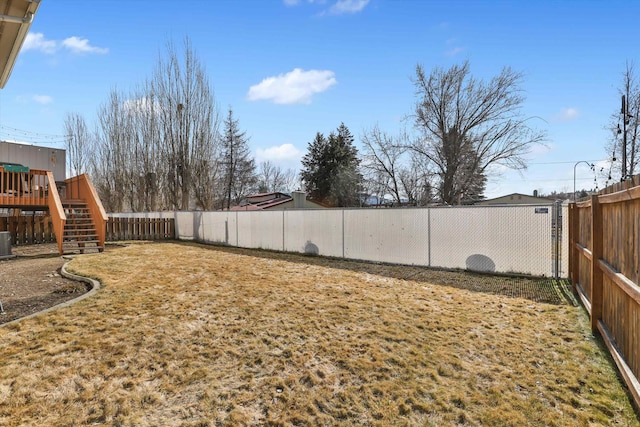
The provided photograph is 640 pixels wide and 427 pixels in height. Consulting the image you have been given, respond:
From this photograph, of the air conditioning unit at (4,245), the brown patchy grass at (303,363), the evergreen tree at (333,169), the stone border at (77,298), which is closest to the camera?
the brown patchy grass at (303,363)

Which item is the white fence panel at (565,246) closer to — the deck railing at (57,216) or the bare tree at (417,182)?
the deck railing at (57,216)

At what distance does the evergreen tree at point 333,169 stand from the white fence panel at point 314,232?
17.7m

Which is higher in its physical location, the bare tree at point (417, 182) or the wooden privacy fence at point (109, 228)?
the bare tree at point (417, 182)

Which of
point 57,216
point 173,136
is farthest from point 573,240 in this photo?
point 173,136

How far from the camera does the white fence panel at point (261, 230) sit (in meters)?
11.0

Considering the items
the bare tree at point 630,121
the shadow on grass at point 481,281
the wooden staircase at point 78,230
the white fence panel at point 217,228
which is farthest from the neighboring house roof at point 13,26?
the bare tree at point 630,121

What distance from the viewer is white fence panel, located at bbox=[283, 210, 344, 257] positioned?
371 inches

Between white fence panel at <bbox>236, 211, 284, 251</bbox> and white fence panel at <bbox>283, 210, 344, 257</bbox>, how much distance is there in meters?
0.37

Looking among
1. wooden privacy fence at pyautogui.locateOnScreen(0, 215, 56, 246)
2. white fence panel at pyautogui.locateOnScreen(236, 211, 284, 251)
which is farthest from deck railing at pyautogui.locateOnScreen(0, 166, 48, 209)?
white fence panel at pyautogui.locateOnScreen(236, 211, 284, 251)

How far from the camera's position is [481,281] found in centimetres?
622

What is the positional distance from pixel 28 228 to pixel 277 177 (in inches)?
1238

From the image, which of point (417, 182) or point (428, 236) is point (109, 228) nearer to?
point (428, 236)

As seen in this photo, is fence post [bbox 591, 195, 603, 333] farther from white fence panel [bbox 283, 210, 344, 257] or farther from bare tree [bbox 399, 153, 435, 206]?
bare tree [bbox 399, 153, 435, 206]

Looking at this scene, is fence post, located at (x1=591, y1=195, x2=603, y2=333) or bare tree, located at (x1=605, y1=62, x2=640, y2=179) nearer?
fence post, located at (x1=591, y1=195, x2=603, y2=333)
